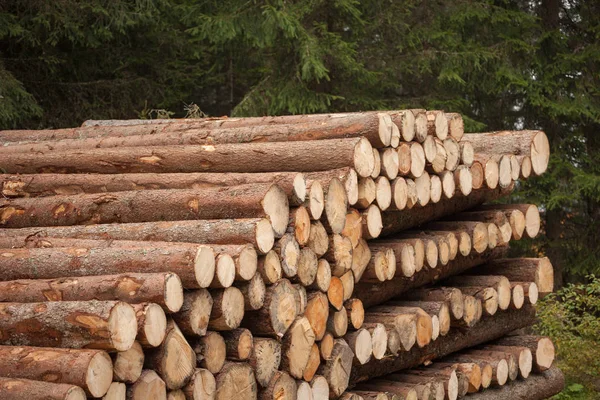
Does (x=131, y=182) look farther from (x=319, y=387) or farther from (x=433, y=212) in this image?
(x=433, y=212)

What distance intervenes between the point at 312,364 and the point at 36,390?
7.32 ft

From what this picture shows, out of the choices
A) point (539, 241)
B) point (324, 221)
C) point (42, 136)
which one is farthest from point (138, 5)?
point (324, 221)

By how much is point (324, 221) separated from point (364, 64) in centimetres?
938

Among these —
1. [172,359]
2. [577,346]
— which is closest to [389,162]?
[172,359]

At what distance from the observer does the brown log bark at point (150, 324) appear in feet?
16.3

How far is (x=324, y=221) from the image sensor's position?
6434 mm

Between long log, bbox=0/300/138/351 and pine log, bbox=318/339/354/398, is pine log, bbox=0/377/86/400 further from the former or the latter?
pine log, bbox=318/339/354/398

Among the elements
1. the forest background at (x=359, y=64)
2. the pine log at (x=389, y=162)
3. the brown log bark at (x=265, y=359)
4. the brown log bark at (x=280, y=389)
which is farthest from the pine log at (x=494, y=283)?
the forest background at (x=359, y=64)

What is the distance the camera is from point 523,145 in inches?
330

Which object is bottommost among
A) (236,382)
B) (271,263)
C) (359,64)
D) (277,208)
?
A: (236,382)

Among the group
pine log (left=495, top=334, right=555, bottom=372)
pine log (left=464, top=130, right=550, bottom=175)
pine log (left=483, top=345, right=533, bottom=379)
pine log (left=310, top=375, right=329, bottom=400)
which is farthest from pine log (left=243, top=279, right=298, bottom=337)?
pine log (left=495, top=334, right=555, bottom=372)

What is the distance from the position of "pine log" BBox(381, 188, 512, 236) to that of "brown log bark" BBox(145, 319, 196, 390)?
251 centimetres

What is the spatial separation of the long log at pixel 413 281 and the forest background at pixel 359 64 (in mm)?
5818

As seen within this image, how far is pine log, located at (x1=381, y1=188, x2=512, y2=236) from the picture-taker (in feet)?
24.5
